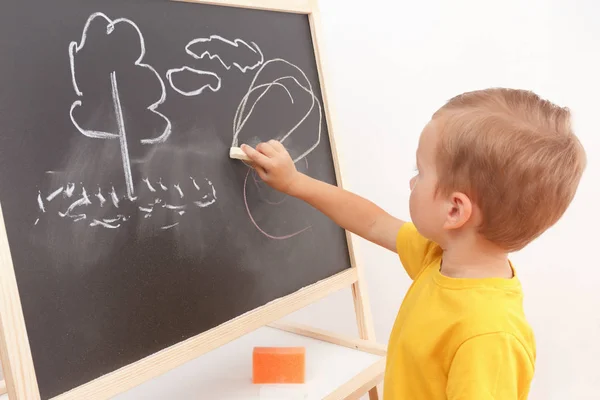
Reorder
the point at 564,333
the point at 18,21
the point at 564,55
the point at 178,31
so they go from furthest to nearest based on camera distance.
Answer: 1. the point at 564,333
2. the point at 564,55
3. the point at 178,31
4. the point at 18,21

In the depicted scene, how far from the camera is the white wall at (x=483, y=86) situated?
5.23 ft

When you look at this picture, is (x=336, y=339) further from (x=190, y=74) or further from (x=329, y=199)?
(x=190, y=74)

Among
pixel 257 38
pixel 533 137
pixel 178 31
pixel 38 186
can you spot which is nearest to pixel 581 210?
pixel 533 137

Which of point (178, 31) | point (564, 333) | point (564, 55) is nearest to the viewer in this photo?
point (178, 31)

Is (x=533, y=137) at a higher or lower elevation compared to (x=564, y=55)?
lower

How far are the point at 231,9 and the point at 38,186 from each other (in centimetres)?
53

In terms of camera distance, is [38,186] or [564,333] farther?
[564,333]

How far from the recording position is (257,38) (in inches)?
48.1

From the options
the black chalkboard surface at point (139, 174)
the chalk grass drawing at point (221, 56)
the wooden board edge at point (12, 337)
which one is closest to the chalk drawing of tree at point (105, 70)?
the black chalkboard surface at point (139, 174)

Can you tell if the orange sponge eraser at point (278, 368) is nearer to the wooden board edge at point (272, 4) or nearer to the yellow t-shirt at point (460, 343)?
the yellow t-shirt at point (460, 343)

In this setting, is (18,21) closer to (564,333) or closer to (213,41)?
(213,41)

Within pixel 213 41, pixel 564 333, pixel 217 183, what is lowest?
pixel 564 333

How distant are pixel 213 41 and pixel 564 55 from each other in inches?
39.1

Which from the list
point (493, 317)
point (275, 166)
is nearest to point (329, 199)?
point (275, 166)
